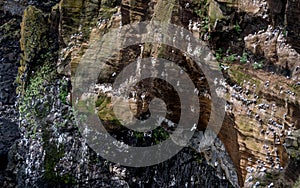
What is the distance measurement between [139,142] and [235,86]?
2.62 meters

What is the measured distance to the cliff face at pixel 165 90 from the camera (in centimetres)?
426

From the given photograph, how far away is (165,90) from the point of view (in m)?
5.59

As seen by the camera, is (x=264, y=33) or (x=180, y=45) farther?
(x=180, y=45)

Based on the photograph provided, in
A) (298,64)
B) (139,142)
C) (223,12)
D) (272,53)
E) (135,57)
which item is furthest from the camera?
(139,142)

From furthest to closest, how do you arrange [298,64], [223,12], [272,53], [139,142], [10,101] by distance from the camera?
[10,101], [139,142], [223,12], [272,53], [298,64]

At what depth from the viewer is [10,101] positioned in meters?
9.86

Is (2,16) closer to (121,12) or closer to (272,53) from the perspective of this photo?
(121,12)

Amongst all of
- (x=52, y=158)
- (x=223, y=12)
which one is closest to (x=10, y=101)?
(x=52, y=158)

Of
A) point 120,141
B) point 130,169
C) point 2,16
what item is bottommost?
point 130,169

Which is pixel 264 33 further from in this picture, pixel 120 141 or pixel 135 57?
pixel 120 141

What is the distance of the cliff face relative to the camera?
4.26 m

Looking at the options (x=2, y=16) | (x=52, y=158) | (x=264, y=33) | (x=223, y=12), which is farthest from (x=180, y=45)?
(x=2, y=16)

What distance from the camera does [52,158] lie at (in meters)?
7.65

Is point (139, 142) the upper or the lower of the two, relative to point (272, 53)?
lower
